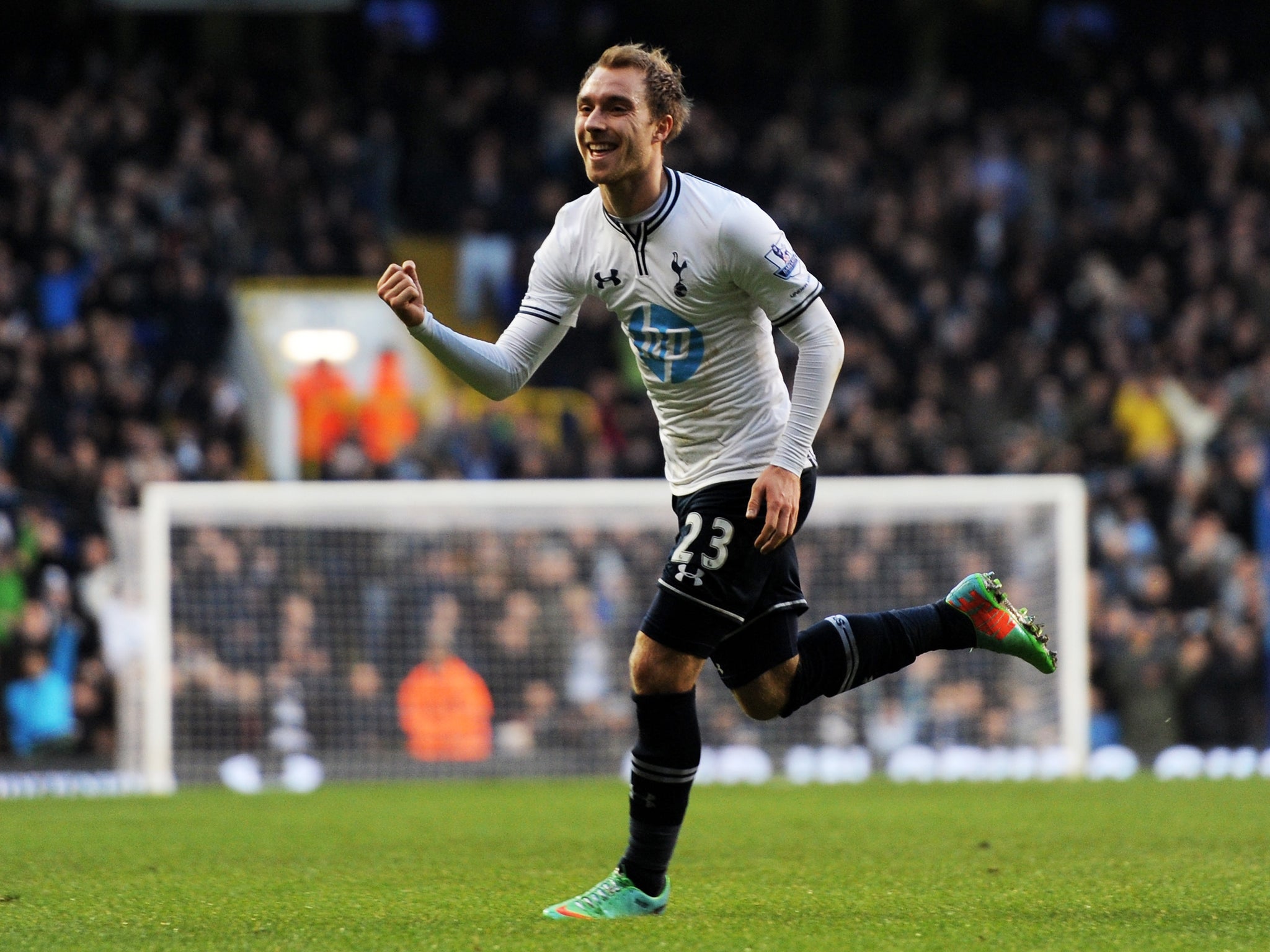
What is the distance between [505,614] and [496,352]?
28.3ft

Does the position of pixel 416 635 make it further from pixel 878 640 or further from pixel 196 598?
pixel 878 640

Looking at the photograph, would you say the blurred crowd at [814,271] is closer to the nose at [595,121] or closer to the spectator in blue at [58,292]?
the spectator in blue at [58,292]

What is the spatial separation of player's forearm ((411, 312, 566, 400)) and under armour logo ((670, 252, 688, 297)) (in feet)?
1.35

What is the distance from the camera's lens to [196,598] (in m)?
13.3

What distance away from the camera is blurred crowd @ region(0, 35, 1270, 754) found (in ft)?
47.6

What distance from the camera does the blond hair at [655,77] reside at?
5.15 meters

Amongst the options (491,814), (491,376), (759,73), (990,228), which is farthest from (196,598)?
(759,73)

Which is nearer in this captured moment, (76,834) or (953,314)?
(76,834)

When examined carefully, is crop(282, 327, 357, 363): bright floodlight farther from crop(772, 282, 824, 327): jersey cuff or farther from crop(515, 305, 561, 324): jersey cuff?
crop(772, 282, 824, 327): jersey cuff

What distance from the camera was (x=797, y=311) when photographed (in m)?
5.14

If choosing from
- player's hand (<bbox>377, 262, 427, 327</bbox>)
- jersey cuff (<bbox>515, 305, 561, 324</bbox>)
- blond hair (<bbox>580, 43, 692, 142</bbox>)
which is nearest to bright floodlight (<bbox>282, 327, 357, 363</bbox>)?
jersey cuff (<bbox>515, 305, 561, 324</bbox>)

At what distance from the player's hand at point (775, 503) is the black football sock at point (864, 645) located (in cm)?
46

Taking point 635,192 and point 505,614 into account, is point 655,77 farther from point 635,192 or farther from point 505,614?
point 505,614

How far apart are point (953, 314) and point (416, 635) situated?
7242mm
